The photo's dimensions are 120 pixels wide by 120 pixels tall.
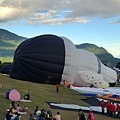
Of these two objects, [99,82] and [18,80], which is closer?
[18,80]

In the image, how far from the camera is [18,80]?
40094 mm

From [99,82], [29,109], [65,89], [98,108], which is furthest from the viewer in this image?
[99,82]

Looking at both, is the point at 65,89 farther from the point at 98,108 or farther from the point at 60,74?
the point at 98,108

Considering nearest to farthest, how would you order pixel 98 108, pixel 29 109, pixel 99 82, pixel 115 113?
1. pixel 29 109
2. pixel 115 113
3. pixel 98 108
4. pixel 99 82

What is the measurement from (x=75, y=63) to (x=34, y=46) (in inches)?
231

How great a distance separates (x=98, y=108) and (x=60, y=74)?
13.5m

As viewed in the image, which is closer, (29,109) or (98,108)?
(29,109)

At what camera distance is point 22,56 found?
3981cm

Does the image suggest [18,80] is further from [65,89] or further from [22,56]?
[65,89]

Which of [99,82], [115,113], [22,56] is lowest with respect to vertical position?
[115,113]

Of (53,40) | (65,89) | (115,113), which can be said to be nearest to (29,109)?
(115,113)

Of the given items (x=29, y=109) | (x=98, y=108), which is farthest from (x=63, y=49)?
(x=29, y=109)

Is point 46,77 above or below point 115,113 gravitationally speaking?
above

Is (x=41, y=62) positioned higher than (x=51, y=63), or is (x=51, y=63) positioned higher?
(x=41, y=62)
